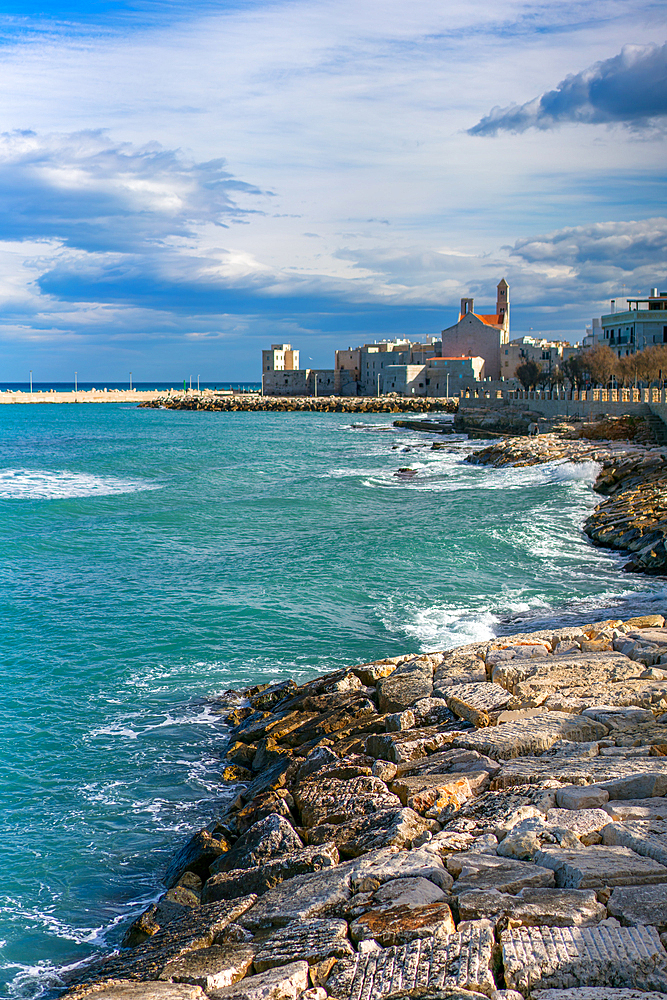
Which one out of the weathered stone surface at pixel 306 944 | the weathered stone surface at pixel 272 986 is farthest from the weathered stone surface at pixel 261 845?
the weathered stone surface at pixel 272 986

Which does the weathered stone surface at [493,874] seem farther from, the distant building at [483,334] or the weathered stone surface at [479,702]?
the distant building at [483,334]

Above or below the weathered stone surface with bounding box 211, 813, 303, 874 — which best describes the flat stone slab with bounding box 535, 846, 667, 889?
above

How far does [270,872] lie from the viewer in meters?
5.22

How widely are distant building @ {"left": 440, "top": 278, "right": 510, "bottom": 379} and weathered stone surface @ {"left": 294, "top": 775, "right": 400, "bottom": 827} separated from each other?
3512 inches

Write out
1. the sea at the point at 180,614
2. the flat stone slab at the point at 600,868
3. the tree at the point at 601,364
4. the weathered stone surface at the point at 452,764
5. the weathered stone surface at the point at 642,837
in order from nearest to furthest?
the flat stone slab at the point at 600,868 < the weathered stone surface at the point at 642,837 < the weathered stone surface at the point at 452,764 < the sea at the point at 180,614 < the tree at the point at 601,364

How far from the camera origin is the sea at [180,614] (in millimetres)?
6852

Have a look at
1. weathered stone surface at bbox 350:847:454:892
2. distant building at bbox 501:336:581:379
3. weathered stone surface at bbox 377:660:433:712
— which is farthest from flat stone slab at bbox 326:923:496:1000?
distant building at bbox 501:336:581:379

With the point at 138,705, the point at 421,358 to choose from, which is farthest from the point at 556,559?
the point at 421,358

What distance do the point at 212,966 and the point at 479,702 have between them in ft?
12.5

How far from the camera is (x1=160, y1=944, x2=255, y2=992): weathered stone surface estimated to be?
400cm

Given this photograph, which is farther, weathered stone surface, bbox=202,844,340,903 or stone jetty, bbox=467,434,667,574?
stone jetty, bbox=467,434,667,574

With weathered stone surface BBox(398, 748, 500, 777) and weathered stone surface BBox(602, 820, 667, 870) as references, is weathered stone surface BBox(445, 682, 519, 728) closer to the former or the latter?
Answer: weathered stone surface BBox(398, 748, 500, 777)

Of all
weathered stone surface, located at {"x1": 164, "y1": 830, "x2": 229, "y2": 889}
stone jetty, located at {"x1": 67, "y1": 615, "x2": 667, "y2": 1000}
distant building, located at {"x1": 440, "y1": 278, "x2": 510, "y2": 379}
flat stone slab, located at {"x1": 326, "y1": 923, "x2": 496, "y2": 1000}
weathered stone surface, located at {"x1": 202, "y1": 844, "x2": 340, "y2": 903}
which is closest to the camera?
flat stone slab, located at {"x1": 326, "y1": 923, "x2": 496, "y2": 1000}

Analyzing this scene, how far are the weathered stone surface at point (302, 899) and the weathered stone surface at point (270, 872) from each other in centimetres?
15
